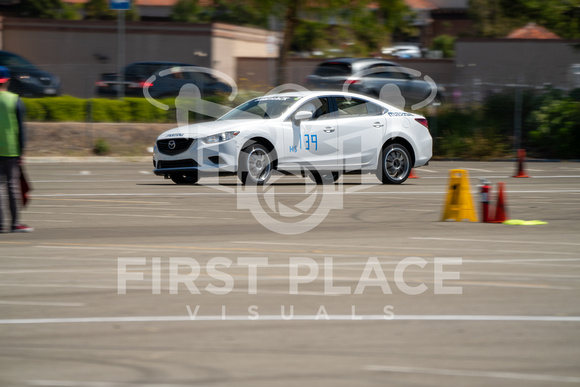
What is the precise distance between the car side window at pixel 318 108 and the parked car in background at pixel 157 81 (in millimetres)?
11474

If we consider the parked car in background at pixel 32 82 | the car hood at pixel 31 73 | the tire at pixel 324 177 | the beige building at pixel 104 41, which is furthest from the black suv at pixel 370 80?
the tire at pixel 324 177

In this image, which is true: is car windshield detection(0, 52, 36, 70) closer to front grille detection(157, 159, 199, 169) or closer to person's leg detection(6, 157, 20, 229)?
front grille detection(157, 159, 199, 169)

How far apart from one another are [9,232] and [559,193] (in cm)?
911

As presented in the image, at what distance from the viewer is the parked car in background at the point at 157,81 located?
84.6 feet

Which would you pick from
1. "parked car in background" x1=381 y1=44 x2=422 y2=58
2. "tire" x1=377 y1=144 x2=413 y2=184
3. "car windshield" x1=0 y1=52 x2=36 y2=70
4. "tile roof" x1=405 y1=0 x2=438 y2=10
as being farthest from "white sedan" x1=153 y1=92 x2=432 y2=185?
"tile roof" x1=405 y1=0 x2=438 y2=10

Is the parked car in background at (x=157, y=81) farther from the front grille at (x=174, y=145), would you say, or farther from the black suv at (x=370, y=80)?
the front grille at (x=174, y=145)

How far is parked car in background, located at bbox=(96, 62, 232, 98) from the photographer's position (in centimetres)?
2580

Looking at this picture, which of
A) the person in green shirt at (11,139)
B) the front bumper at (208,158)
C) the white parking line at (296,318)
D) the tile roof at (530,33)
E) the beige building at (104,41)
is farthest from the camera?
the tile roof at (530,33)

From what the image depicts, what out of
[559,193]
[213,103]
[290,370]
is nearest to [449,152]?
[213,103]

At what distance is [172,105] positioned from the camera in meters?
25.6

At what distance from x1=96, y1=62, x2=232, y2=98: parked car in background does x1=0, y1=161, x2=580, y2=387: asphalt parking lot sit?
13629 mm

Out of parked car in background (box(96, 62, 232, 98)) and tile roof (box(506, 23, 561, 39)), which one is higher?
tile roof (box(506, 23, 561, 39))

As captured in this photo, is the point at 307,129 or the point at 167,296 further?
the point at 307,129

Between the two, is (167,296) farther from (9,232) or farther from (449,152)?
(449,152)
